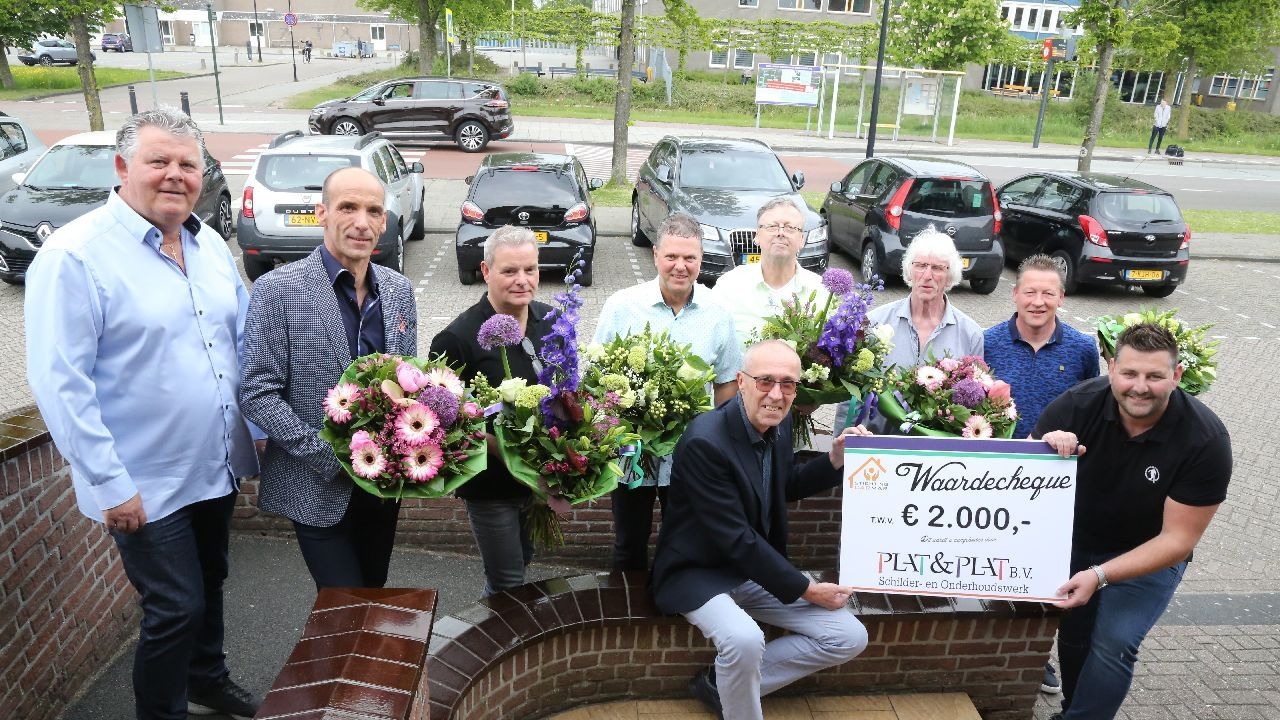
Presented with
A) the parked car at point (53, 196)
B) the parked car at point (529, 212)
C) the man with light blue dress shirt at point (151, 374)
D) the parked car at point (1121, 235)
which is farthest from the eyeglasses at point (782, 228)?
the parked car at point (1121, 235)

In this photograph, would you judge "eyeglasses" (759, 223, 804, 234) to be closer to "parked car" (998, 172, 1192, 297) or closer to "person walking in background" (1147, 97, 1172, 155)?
"parked car" (998, 172, 1192, 297)

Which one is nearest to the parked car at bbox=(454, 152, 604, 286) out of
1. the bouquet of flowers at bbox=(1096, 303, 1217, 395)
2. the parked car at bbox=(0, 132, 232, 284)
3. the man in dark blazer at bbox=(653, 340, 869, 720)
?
the parked car at bbox=(0, 132, 232, 284)

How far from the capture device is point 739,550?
10.9 ft

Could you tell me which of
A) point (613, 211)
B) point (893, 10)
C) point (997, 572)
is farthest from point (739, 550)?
point (893, 10)

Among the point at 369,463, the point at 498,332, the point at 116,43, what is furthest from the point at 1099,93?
the point at 116,43

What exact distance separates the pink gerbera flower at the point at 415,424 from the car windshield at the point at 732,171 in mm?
10088

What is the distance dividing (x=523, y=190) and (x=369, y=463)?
9152 mm

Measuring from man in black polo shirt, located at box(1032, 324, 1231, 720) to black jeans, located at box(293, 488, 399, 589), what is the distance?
277cm

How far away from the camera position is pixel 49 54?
44.9 metres

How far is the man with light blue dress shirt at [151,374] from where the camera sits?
107 inches

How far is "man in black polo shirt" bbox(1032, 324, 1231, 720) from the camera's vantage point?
343cm

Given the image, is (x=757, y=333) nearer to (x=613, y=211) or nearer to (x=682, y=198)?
(x=682, y=198)

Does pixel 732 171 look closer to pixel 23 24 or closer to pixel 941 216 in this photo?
pixel 941 216

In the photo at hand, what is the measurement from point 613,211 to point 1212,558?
41.5 ft
